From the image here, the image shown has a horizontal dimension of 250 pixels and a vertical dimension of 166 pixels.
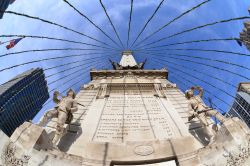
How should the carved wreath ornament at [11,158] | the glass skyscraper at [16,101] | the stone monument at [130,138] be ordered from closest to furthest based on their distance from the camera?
the carved wreath ornament at [11,158] → the stone monument at [130,138] → the glass skyscraper at [16,101]

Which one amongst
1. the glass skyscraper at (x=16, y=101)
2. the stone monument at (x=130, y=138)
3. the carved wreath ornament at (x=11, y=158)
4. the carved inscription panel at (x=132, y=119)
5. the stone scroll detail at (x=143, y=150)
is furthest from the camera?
the glass skyscraper at (x=16, y=101)

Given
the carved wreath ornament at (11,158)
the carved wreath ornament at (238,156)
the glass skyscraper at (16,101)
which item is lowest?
the glass skyscraper at (16,101)

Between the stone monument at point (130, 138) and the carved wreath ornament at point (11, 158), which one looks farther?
the stone monument at point (130, 138)

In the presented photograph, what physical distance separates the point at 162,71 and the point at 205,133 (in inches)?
536

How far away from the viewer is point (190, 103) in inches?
496

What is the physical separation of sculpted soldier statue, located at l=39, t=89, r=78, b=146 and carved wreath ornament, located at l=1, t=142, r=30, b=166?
1.62 metres

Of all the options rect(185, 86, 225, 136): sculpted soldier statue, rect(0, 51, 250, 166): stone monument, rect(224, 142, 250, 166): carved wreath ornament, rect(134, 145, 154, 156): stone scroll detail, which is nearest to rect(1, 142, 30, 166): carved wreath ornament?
rect(0, 51, 250, 166): stone monument

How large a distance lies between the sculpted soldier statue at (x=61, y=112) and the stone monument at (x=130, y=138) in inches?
15.5

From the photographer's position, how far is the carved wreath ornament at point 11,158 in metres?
8.68

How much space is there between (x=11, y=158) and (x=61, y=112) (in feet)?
10.6

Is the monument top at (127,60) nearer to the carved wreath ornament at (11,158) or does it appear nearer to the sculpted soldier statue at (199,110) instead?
the sculpted soldier statue at (199,110)

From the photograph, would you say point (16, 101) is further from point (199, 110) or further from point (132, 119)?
point (199, 110)

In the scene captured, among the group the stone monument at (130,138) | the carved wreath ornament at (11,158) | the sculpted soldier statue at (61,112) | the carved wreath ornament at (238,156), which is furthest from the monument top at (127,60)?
the carved wreath ornament at (238,156)

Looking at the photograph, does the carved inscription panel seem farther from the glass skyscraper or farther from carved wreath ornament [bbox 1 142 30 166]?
the glass skyscraper
